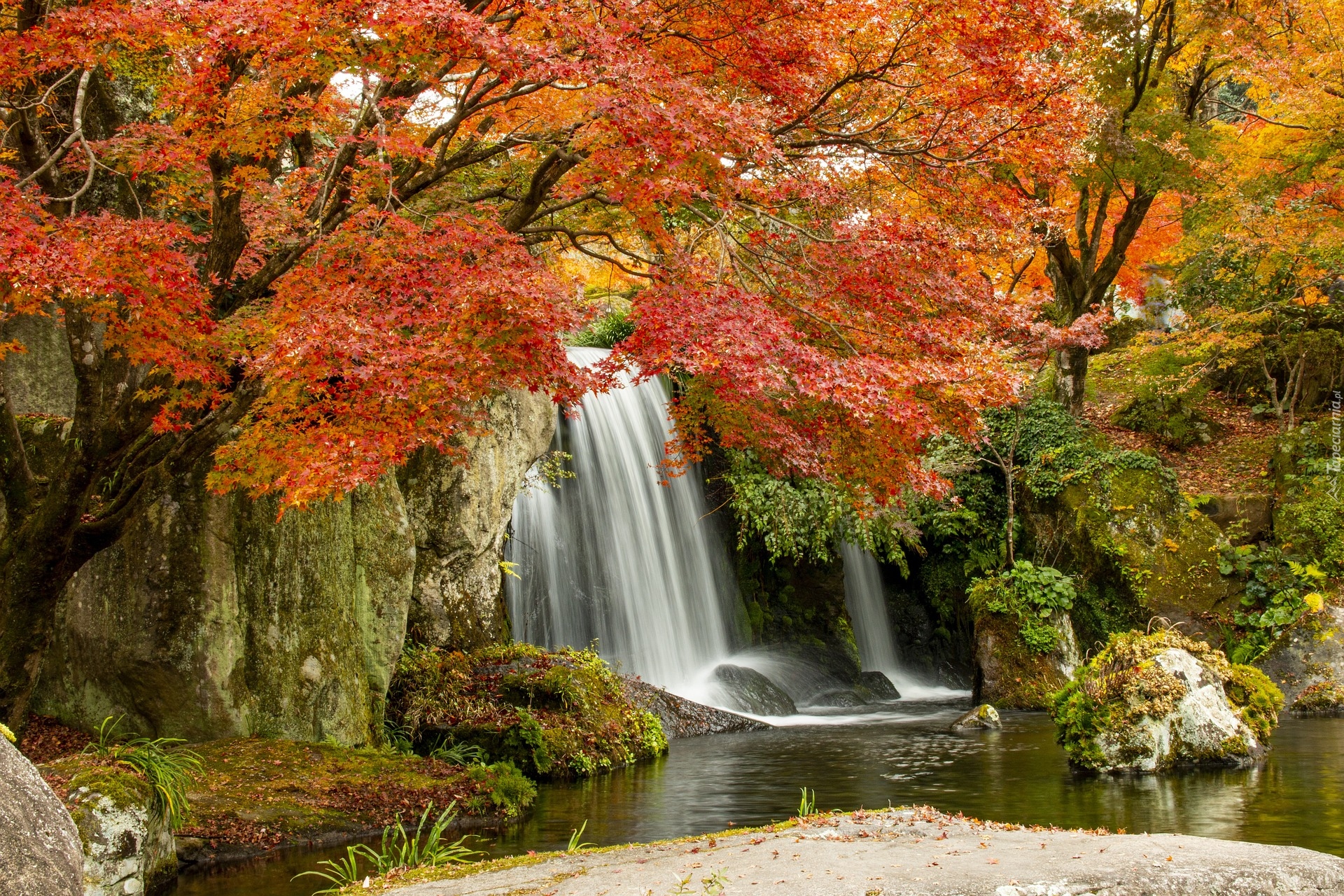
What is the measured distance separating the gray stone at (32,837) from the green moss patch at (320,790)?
Result: 387 centimetres

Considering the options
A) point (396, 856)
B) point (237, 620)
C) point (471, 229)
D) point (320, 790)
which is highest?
point (471, 229)

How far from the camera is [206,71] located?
221 inches

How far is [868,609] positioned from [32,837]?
55.6 ft

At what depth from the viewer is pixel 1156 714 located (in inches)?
349

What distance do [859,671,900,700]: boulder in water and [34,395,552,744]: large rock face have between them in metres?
9.03

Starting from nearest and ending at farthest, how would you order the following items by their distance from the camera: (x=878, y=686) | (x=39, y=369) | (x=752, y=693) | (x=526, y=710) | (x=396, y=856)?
(x=396, y=856) < (x=39, y=369) < (x=526, y=710) < (x=752, y=693) < (x=878, y=686)

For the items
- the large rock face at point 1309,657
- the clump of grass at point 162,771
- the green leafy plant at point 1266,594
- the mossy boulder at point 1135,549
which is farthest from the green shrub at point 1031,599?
the clump of grass at point 162,771

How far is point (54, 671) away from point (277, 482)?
3914 mm

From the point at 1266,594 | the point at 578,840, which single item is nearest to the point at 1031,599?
the point at 1266,594

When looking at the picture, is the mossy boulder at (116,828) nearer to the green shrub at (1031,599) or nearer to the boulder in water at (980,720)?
the boulder in water at (980,720)

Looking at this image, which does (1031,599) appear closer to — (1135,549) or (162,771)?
(1135,549)

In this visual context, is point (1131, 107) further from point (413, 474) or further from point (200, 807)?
point (200, 807)

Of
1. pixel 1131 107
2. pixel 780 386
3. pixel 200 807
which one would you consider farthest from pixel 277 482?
pixel 1131 107

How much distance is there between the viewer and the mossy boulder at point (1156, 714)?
881 centimetres
